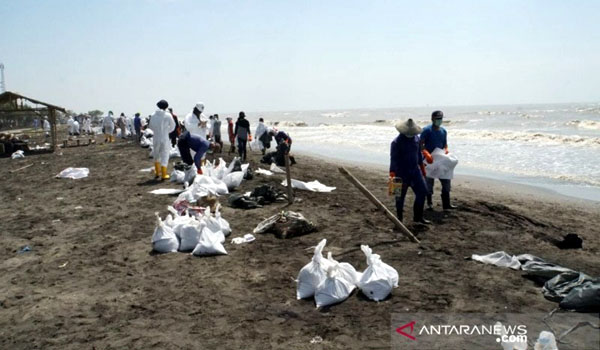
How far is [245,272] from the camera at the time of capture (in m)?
4.68

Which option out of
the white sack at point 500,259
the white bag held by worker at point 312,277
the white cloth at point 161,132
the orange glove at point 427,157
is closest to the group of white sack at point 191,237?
the white bag held by worker at point 312,277

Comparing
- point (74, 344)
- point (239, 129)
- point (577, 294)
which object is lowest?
point (74, 344)

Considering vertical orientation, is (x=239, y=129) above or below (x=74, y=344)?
above

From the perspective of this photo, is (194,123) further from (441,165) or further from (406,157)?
(406,157)

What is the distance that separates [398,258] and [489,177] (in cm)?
826

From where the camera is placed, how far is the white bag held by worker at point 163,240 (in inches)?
210

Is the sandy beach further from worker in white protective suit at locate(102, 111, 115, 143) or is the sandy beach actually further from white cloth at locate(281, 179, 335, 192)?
worker in white protective suit at locate(102, 111, 115, 143)

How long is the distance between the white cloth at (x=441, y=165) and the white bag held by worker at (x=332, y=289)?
358cm

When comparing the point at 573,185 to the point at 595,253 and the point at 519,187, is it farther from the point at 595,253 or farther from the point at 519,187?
the point at 595,253

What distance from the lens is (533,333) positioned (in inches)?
125

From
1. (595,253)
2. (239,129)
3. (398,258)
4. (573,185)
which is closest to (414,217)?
(398,258)

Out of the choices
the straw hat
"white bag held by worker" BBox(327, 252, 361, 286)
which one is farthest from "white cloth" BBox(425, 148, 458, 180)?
"white bag held by worker" BBox(327, 252, 361, 286)

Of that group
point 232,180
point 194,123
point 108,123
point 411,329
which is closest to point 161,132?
point 194,123

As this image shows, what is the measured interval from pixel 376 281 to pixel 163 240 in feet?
8.89
